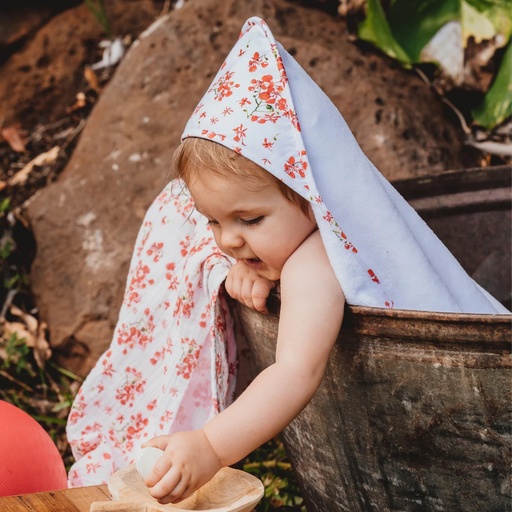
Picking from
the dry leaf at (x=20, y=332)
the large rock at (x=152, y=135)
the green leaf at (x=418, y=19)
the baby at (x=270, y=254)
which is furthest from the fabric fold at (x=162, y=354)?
the green leaf at (x=418, y=19)

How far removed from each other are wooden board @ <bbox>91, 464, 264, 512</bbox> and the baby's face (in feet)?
1.39

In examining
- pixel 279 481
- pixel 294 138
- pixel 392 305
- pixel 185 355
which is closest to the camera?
pixel 294 138

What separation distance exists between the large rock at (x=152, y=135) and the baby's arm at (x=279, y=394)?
1602 mm

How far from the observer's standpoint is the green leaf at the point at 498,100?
3355mm

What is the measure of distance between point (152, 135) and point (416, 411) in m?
2.10

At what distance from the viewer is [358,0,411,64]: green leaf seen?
134 inches

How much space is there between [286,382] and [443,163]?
1879 millimetres

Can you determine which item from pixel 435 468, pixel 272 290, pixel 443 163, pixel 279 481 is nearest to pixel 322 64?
pixel 443 163

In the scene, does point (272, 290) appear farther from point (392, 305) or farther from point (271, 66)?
point (271, 66)

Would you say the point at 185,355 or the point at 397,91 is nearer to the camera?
the point at 185,355

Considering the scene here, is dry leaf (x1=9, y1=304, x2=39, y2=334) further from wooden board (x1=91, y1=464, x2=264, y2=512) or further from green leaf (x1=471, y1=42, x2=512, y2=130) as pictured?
green leaf (x1=471, y1=42, x2=512, y2=130)

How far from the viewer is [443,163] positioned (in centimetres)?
312

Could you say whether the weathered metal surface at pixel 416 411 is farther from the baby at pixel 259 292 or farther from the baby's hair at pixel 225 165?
the baby's hair at pixel 225 165

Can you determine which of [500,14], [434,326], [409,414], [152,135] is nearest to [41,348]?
[152,135]
